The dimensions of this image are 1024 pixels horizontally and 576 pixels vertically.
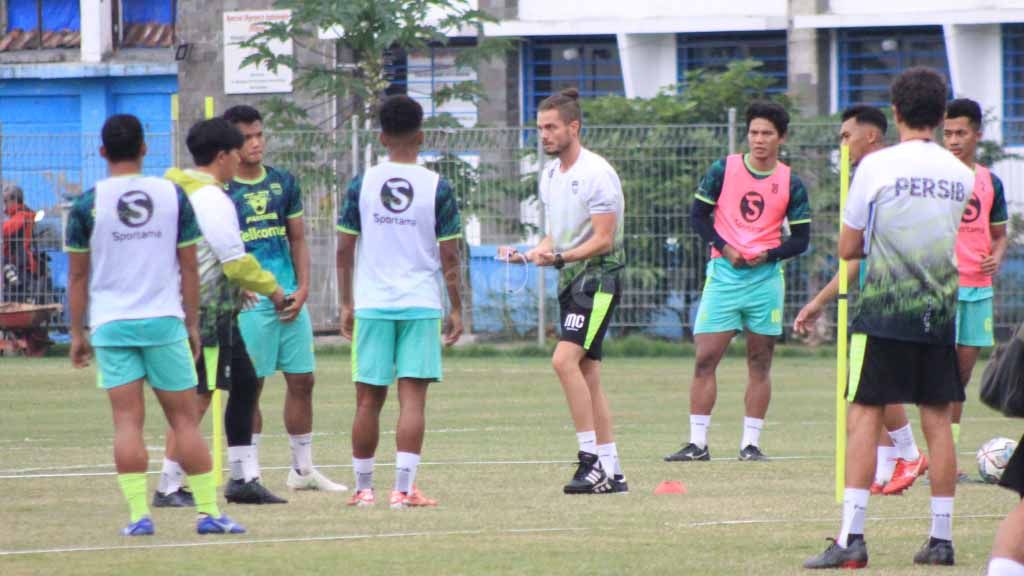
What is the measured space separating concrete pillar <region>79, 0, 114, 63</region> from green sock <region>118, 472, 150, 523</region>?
24152 millimetres

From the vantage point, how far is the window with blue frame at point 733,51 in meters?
29.7

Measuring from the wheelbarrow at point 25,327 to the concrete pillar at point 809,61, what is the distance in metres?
11.8

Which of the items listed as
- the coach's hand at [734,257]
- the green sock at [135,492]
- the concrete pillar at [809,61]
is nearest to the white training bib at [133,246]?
the green sock at [135,492]

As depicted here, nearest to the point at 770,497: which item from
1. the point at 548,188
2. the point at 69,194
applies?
the point at 548,188

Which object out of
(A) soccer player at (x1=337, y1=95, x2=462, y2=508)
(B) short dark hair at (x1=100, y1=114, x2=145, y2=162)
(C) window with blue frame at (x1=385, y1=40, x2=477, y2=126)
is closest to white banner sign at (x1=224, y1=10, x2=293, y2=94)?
(C) window with blue frame at (x1=385, y1=40, x2=477, y2=126)

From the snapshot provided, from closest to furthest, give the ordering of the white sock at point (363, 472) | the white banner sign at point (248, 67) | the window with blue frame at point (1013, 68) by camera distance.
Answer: the white sock at point (363, 472) → the window with blue frame at point (1013, 68) → the white banner sign at point (248, 67)

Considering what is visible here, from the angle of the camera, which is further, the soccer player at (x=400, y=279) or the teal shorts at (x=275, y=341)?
the teal shorts at (x=275, y=341)

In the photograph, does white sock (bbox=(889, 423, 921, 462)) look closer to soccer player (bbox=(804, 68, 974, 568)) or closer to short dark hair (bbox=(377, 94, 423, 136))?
soccer player (bbox=(804, 68, 974, 568))

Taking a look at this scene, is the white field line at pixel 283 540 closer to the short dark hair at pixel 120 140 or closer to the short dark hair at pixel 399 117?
the short dark hair at pixel 120 140

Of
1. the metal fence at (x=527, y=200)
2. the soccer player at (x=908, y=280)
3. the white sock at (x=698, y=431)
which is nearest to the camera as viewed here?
the soccer player at (x=908, y=280)

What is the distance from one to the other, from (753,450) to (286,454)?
3.18m

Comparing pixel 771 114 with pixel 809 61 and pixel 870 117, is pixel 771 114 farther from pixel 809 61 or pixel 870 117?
pixel 809 61

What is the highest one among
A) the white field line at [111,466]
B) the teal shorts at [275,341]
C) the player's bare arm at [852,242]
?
the player's bare arm at [852,242]

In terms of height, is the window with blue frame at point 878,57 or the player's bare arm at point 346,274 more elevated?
the window with blue frame at point 878,57
